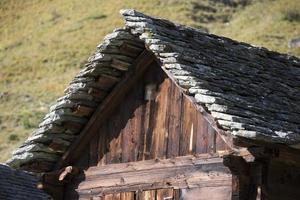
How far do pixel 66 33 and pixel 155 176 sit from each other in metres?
59.9

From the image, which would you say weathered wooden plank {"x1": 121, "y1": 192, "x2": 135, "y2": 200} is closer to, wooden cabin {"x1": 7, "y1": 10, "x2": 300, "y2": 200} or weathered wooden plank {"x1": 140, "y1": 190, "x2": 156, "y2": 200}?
wooden cabin {"x1": 7, "y1": 10, "x2": 300, "y2": 200}

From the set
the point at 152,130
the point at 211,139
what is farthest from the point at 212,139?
the point at 152,130

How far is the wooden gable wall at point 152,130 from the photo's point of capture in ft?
30.7

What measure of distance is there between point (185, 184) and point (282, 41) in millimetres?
45956

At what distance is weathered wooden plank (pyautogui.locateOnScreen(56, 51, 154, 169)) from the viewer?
33.7 ft

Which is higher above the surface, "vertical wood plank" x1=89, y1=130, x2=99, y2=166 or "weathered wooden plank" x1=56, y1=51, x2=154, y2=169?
"weathered wooden plank" x1=56, y1=51, x2=154, y2=169

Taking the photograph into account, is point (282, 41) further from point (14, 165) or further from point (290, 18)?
point (14, 165)

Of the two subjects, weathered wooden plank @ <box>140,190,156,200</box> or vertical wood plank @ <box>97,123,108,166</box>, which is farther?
vertical wood plank @ <box>97,123,108,166</box>

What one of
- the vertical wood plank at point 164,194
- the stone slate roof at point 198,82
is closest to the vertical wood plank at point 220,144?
the stone slate roof at point 198,82

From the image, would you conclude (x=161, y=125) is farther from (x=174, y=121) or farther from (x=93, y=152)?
(x=93, y=152)

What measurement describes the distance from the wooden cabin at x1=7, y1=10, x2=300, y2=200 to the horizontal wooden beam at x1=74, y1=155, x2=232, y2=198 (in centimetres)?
1

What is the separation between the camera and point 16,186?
19188 millimetres

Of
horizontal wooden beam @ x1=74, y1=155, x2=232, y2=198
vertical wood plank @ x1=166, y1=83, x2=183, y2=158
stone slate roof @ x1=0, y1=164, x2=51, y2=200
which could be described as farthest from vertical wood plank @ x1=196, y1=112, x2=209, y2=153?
stone slate roof @ x1=0, y1=164, x2=51, y2=200

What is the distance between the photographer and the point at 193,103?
9172 mm
